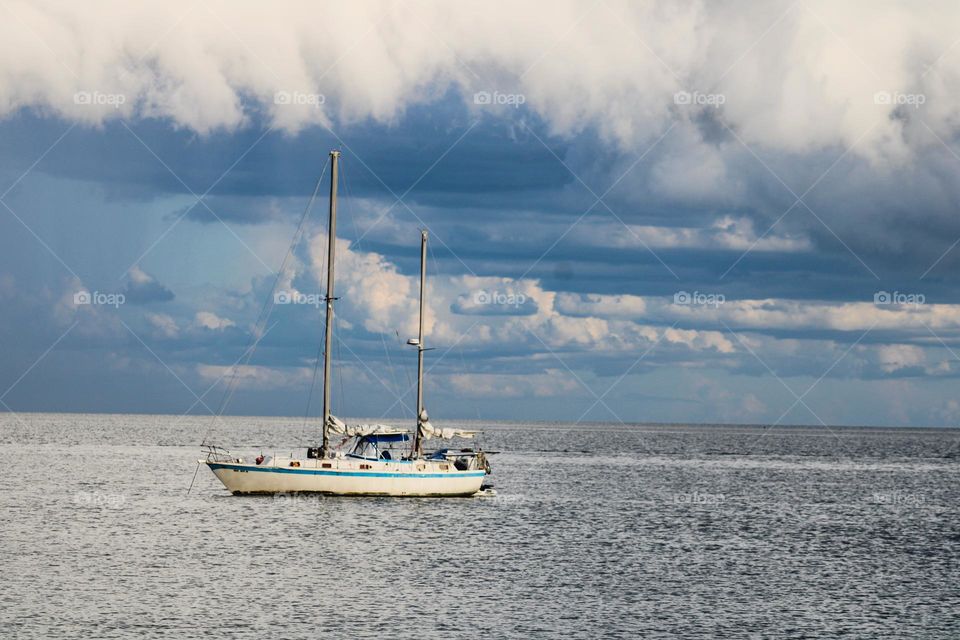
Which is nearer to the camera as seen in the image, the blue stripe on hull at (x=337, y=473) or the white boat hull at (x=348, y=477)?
the blue stripe on hull at (x=337, y=473)

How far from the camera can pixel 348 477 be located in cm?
8231

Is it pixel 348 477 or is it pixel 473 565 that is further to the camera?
pixel 348 477

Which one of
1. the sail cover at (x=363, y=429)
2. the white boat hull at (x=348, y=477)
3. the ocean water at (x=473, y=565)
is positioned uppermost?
the sail cover at (x=363, y=429)

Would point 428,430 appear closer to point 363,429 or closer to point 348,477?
point 363,429

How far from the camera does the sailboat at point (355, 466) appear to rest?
82.4 meters

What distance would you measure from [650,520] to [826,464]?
370ft

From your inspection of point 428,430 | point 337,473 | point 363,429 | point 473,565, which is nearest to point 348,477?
point 337,473

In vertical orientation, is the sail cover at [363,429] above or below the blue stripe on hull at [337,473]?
above

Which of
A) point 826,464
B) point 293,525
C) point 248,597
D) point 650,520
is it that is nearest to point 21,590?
point 248,597

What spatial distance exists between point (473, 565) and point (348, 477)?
22.9m

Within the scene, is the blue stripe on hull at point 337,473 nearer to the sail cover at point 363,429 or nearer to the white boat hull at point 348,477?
the white boat hull at point 348,477

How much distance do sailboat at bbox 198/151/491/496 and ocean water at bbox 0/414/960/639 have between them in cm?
172

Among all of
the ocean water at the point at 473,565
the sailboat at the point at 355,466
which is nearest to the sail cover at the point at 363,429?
the sailboat at the point at 355,466

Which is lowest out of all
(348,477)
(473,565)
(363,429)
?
(473,565)
